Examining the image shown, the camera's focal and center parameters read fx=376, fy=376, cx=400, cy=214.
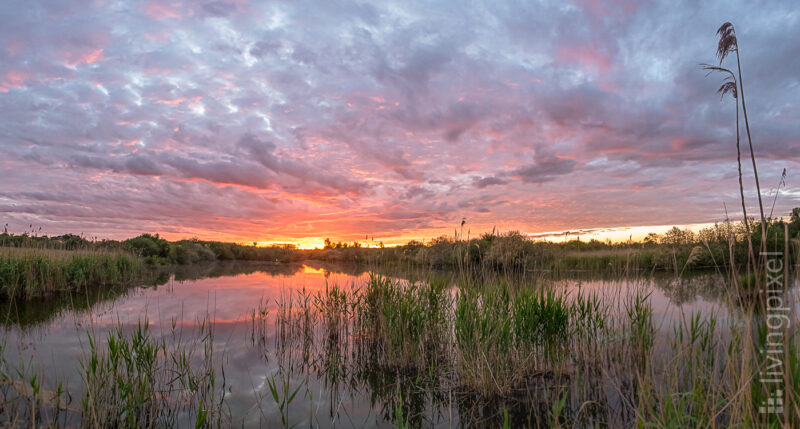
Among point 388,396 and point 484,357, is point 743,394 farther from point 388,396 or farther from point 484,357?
point 388,396

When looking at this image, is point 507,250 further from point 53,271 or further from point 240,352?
point 53,271

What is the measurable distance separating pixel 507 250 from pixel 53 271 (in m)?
17.1

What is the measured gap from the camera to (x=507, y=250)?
25.0ft

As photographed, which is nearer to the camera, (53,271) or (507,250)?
(507,250)

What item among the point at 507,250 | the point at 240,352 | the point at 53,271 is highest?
the point at 507,250

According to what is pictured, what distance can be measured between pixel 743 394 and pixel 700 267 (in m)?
29.1

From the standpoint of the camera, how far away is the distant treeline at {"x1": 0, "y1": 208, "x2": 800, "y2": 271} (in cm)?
705

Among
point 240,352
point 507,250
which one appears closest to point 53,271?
point 240,352

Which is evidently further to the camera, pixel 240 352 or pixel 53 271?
pixel 53 271

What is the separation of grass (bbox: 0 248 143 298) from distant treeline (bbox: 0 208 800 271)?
185cm

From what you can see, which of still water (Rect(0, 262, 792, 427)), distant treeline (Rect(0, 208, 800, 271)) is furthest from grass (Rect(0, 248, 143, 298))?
distant treeline (Rect(0, 208, 800, 271))

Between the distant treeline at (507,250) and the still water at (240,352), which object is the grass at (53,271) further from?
the distant treeline at (507,250)

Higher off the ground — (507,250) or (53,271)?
(507,250)

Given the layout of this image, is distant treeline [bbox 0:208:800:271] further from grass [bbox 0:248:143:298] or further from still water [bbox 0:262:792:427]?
grass [bbox 0:248:143:298]
